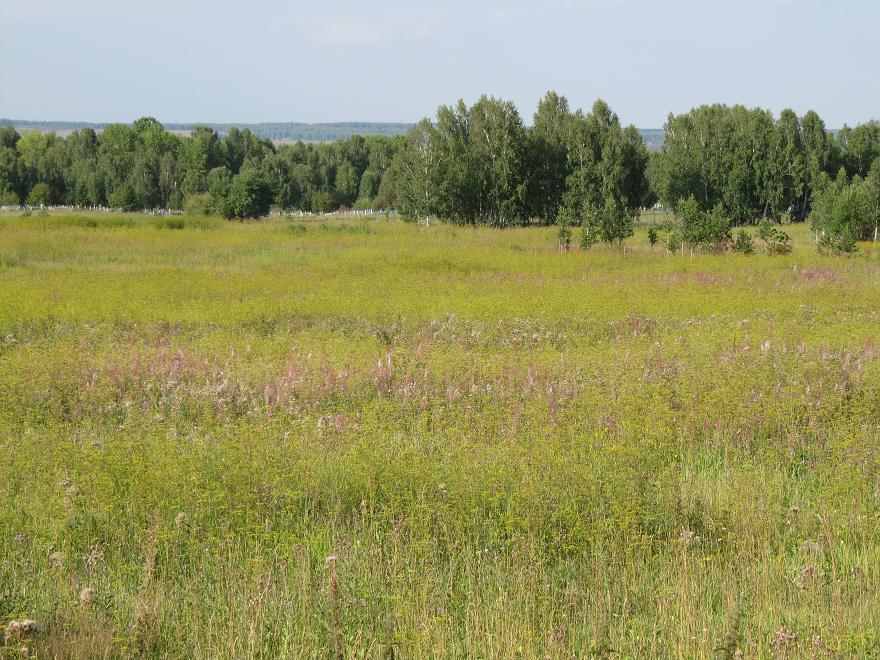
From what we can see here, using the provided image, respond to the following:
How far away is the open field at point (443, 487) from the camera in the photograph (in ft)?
16.5

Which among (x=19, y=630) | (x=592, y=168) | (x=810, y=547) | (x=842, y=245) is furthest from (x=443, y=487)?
(x=592, y=168)

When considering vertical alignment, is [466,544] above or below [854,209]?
below

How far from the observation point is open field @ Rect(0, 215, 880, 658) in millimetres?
5020


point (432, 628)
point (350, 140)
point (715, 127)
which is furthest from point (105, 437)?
point (350, 140)

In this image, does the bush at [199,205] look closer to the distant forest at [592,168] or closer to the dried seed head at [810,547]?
the distant forest at [592,168]

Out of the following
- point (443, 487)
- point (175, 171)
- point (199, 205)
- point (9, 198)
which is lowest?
point (443, 487)

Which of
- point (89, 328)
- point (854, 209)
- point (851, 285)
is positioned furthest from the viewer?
point (854, 209)

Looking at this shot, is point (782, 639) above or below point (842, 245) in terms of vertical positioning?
below

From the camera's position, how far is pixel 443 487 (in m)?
6.74

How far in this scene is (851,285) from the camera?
2200cm

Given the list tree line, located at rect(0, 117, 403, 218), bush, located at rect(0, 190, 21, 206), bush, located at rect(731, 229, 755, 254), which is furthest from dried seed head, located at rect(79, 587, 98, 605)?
bush, located at rect(0, 190, 21, 206)

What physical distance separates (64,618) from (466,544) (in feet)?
8.59

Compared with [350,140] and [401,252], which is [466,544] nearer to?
[401,252]

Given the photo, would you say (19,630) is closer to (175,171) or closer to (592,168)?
(592,168)
